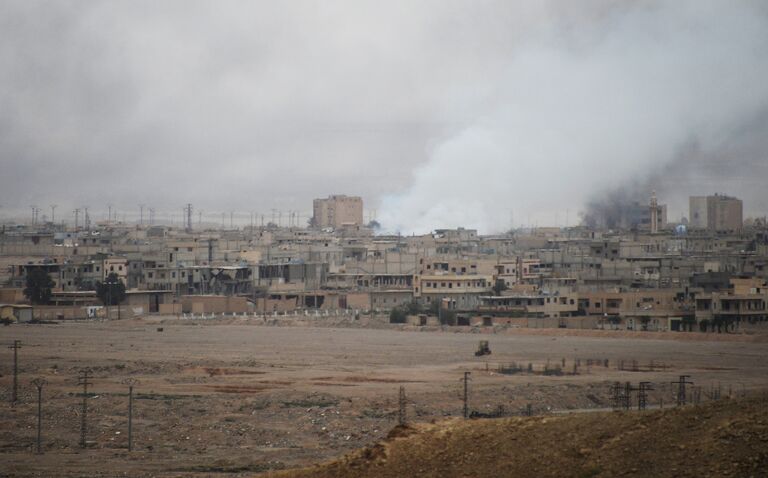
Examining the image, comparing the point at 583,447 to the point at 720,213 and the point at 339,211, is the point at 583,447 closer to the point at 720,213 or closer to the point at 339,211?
the point at 720,213

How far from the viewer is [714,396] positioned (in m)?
28.5

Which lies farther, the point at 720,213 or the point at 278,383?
the point at 720,213

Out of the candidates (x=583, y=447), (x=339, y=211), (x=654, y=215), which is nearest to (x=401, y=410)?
(x=583, y=447)

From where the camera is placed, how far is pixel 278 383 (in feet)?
104

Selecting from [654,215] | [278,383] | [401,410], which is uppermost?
[654,215]

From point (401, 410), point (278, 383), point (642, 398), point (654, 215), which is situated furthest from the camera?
point (654, 215)

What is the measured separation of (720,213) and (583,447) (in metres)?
96.4

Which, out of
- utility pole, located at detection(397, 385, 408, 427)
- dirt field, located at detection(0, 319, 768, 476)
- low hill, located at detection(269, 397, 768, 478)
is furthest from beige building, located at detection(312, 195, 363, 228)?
low hill, located at detection(269, 397, 768, 478)

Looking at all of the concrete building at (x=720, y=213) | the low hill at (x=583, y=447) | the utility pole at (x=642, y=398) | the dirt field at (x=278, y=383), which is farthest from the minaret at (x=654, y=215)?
the low hill at (x=583, y=447)

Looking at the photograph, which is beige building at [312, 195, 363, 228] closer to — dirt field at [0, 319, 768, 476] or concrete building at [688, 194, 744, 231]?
concrete building at [688, 194, 744, 231]

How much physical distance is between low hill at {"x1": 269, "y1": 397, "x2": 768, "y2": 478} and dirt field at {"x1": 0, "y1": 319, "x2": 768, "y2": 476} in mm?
4545

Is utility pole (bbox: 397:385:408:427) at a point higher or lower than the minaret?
lower

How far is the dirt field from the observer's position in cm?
2353

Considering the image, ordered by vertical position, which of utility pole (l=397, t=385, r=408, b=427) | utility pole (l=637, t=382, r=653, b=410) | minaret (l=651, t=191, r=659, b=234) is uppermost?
minaret (l=651, t=191, r=659, b=234)
